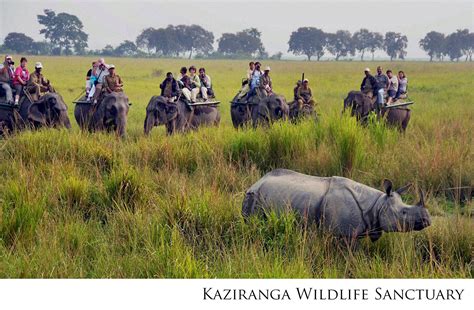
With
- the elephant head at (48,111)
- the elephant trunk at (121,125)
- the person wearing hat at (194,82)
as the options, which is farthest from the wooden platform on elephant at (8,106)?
the person wearing hat at (194,82)

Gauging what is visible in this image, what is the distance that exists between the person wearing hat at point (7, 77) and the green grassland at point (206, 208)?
4.36 meters

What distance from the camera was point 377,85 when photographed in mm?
14086

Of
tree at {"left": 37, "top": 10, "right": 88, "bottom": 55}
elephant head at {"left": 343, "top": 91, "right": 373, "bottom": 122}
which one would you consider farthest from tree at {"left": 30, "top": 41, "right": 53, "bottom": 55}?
elephant head at {"left": 343, "top": 91, "right": 373, "bottom": 122}

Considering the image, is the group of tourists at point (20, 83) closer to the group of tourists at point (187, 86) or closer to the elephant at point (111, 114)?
the elephant at point (111, 114)

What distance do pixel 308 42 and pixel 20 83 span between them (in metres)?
49.4

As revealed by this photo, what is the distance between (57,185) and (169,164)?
191 cm

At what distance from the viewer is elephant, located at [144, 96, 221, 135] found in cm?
1313

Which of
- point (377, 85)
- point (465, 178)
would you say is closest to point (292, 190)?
point (465, 178)

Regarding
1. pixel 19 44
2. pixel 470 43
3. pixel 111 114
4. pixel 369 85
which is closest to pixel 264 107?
pixel 369 85

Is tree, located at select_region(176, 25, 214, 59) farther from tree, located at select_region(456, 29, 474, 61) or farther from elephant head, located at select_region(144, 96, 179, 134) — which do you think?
elephant head, located at select_region(144, 96, 179, 134)

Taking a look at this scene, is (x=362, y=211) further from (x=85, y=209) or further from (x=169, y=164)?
(x=169, y=164)

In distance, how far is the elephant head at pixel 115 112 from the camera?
12.1 meters

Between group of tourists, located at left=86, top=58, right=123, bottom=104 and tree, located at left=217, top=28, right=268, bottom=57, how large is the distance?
4831cm

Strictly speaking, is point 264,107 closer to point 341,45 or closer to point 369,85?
point 369,85
